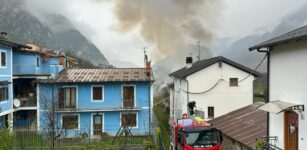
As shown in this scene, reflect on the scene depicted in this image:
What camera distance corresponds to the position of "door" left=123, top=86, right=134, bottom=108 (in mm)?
30438

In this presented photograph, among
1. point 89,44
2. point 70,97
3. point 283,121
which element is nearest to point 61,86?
point 70,97

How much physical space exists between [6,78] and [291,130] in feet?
76.3

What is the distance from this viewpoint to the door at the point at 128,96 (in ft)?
99.9

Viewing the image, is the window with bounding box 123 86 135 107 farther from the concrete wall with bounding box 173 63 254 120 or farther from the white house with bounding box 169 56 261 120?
the concrete wall with bounding box 173 63 254 120

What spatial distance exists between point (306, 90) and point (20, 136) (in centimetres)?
1549

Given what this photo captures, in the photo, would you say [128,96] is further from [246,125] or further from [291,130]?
[291,130]

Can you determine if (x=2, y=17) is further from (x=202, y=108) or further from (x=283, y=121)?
(x=283, y=121)

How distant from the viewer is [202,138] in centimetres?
1625

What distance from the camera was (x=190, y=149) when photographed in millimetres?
16062

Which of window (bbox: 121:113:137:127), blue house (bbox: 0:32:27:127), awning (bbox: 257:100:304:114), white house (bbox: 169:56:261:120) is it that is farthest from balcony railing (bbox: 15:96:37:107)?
awning (bbox: 257:100:304:114)

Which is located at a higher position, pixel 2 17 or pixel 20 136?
pixel 2 17

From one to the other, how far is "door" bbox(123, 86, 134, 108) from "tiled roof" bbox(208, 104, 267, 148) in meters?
10.4

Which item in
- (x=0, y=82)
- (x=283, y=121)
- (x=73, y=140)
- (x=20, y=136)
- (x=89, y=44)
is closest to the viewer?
(x=283, y=121)

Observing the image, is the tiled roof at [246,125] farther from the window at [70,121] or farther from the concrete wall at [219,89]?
the window at [70,121]
